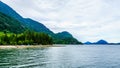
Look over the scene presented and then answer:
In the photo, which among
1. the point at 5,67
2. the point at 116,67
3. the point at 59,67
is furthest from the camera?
the point at 116,67

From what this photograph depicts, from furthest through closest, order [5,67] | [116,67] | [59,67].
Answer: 1. [116,67]
2. [59,67]
3. [5,67]

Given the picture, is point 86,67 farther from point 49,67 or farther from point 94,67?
point 49,67

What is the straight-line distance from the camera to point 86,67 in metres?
62.9

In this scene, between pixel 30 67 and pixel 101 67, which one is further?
pixel 101 67

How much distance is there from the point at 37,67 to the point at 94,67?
53.5 feet

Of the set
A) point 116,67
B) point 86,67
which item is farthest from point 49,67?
point 116,67

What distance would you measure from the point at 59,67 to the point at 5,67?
46.8ft

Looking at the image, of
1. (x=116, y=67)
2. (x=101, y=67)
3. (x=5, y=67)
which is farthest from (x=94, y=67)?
(x=5, y=67)

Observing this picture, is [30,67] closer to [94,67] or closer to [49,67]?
[49,67]

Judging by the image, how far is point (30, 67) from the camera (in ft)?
194

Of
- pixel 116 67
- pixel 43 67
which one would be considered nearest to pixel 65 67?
pixel 43 67

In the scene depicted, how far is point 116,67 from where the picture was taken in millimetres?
64562

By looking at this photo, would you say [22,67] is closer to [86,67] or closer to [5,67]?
[5,67]

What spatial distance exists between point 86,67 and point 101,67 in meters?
4.48
